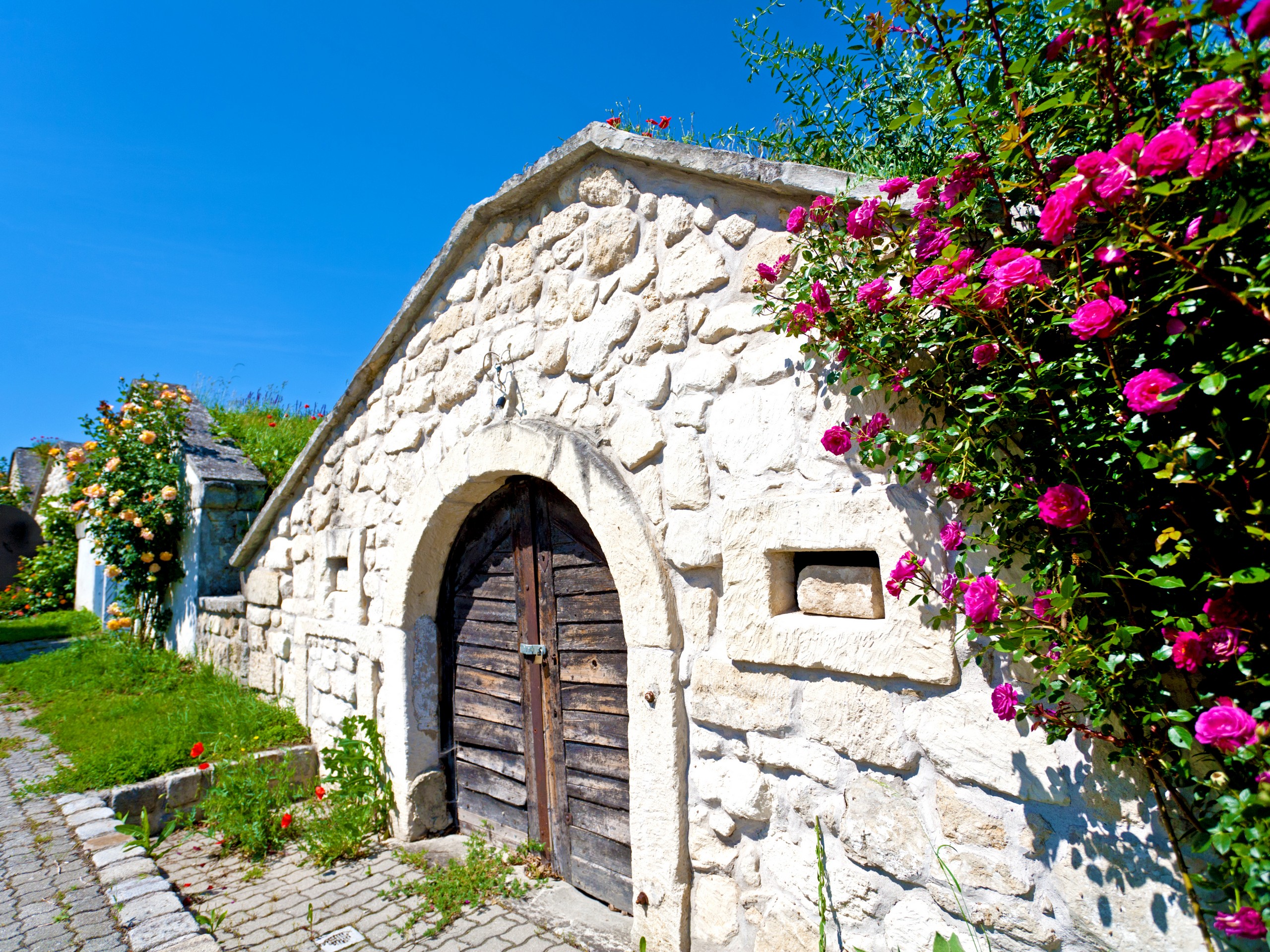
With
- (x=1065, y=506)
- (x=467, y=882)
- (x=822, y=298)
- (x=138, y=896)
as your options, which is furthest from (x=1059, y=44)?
(x=138, y=896)

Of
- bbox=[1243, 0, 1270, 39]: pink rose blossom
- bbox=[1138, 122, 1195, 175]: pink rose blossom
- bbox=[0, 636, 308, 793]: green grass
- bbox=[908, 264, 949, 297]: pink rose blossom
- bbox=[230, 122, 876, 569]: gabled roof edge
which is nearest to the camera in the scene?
bbox=[1243, 0, 1270, 39]: pink rose blossom

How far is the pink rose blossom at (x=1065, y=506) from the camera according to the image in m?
1.36

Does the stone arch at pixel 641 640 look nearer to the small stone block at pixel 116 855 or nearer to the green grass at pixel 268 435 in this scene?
the small stone block at pixel 116 855

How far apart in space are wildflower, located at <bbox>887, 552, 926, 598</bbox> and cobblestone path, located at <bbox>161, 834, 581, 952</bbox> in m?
2.11

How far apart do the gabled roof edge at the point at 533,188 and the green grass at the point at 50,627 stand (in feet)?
24.0

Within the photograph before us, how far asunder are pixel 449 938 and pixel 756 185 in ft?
10.5

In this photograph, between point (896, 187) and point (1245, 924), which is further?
point (896, 187)

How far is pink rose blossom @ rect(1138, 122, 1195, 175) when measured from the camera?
1142 mm

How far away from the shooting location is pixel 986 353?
1507 mm

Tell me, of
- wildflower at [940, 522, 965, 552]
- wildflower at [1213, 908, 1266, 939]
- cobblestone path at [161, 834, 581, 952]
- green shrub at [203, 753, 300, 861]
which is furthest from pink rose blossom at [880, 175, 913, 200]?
green shrub at [203, 753, 300, 861]

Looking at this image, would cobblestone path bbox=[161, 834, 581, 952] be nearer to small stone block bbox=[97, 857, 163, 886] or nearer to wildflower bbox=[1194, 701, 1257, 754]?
small stone block bbox=[97, 857, 163, 886]

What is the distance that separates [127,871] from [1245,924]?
4408 mm

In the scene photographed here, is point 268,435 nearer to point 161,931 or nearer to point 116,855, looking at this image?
point 116,855

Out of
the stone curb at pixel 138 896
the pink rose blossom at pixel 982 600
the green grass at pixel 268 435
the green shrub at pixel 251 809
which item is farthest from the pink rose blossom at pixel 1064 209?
the green grass at pixel 268 435
